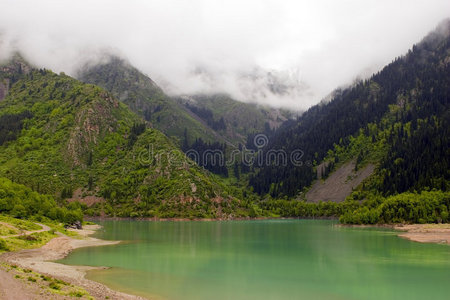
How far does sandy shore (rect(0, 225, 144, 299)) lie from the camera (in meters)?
40.3

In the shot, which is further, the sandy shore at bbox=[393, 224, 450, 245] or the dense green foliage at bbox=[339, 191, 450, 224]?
the dense green foliage at bbox=[339, 191, 450, 224]

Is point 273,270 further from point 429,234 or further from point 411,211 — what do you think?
point 411,211

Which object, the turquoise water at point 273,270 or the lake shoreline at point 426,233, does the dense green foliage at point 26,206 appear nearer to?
the turquoise water at point 273,270

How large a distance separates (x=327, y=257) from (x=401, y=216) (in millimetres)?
113927

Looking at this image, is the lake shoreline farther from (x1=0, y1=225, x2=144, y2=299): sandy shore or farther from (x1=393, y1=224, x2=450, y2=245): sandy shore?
(x1=0, y1=225, x2=144, y2=299): sandy shore

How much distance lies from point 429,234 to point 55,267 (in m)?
120

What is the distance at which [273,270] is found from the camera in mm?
64375

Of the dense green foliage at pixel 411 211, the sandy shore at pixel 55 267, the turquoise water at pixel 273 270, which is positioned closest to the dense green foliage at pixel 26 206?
the sandy shore at pixel 55 267

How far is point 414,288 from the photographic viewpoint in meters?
51.9

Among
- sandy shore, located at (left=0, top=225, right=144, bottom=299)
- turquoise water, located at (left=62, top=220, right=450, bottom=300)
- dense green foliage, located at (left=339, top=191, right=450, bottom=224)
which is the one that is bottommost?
turquoise water, located at (left=62, top=220, right=450, bottom=300)

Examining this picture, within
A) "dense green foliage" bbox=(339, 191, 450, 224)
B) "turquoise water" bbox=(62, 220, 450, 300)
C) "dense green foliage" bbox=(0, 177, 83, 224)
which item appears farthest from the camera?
"dense green foliage" bbox=(339, 191, 450, 224)

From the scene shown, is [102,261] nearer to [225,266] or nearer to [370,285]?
[225,266]

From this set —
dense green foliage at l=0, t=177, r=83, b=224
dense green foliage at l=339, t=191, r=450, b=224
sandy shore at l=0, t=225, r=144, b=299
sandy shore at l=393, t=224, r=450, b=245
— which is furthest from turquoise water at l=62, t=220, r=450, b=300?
dense green foliage at l=339, t=191, r=450, b=224

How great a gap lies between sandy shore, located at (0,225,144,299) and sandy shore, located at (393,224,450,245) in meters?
91.1
